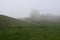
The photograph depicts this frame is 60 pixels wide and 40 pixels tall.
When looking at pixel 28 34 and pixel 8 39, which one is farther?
pixel 28 34

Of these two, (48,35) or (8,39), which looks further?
(48,35)

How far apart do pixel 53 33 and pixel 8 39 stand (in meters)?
15.7

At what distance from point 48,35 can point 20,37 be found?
373 inches

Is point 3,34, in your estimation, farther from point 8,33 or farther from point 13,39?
point 13,39

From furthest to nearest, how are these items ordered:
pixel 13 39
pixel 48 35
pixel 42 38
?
pixel 48 35
pixel 42 38
pixel 13 39

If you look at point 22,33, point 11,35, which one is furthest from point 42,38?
point 11,35

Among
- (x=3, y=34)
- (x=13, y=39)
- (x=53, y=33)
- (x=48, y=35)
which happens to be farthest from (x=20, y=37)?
(x=53, y=33)

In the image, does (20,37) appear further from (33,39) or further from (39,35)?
(39,35)

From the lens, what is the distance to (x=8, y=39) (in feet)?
123

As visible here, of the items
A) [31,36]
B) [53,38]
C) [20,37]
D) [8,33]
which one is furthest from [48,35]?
[8,33]

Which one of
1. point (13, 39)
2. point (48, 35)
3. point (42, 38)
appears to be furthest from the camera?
point (48, 35)

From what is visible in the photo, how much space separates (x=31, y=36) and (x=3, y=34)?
8.42 m

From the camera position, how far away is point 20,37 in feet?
127

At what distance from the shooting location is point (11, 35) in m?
39.7
